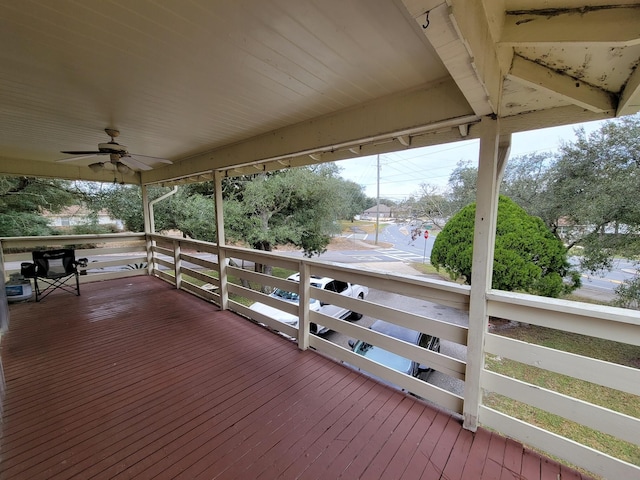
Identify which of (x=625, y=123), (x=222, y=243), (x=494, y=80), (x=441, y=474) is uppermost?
(x=625, y=123)

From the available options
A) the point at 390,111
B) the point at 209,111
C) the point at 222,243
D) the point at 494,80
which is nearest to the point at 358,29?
the point at 494,80

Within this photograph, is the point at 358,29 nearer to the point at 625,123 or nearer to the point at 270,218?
the point at 625,123

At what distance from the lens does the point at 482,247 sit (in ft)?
5.16

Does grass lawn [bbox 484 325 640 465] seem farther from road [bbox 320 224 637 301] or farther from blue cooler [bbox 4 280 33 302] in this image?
blue cooler [bbox 4 280 33 302]

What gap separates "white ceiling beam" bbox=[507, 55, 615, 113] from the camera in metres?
1.15

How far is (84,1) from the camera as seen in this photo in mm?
1024

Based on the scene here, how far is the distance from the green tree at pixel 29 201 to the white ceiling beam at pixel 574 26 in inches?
438

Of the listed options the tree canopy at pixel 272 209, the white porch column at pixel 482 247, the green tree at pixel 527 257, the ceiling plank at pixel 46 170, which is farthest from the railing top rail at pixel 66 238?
the green tree at pixel 527 257

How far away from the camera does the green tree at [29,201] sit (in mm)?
7789

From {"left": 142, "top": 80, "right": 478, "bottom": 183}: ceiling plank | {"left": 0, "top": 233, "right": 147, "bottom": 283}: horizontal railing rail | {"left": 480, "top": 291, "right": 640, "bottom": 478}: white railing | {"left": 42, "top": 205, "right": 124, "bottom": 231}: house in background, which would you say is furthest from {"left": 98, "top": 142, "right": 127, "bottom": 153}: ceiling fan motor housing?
{"left": 42, "top": 205, "right": 124, "bottom": 231}: house in background

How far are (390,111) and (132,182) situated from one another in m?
5.47

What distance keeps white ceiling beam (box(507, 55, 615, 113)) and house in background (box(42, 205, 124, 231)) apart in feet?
40.5

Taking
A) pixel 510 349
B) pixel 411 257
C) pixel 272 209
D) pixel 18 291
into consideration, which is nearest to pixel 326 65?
pixel 510 349

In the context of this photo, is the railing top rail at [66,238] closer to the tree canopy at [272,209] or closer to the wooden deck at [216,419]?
the tree canopy at [272,209]
